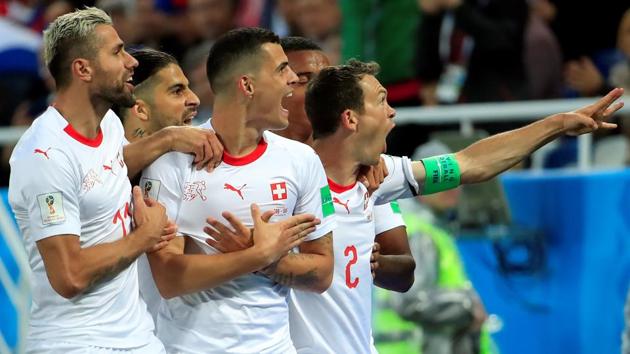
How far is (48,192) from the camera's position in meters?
5.59

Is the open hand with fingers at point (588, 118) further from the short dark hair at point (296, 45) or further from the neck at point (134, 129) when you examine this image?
the neck at point (134, 129)

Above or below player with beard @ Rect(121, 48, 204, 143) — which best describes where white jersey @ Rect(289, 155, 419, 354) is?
below

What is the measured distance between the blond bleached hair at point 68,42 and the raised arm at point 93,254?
0.68 metres

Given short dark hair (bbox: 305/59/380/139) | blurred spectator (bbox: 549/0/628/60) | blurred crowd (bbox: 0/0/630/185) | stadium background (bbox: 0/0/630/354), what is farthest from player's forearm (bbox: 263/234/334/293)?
blurred spectator (bbox: 549/0/628/60)

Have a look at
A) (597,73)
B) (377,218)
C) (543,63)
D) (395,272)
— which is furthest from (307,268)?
(543,63)

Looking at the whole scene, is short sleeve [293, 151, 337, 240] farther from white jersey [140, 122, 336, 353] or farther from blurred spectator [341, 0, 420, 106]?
blurred spectator [341, 0, 420, 106]

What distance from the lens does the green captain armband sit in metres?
6.65

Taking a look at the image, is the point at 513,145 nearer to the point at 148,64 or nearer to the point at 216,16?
the point at 148,64

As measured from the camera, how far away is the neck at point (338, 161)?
6422mm

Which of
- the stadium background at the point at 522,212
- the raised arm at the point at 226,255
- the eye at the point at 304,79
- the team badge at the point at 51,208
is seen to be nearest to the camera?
the team badge at the point at 51,208

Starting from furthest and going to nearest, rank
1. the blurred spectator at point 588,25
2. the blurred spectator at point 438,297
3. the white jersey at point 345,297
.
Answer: the blurred spectator at point 588,25
the blurred spectator at point 438,297
the white jersey at point 345,297

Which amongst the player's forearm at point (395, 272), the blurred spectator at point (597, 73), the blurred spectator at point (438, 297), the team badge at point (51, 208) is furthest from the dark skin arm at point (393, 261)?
the blurred spectator at point (597, 73)

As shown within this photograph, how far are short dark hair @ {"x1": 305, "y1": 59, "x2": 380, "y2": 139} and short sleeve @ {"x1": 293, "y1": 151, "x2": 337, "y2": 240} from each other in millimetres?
443

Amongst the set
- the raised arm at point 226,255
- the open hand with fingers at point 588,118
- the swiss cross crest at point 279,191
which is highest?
the open hand with fingers at point 588,118
